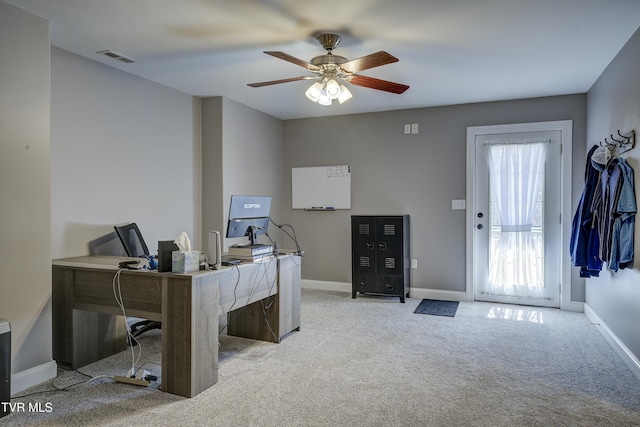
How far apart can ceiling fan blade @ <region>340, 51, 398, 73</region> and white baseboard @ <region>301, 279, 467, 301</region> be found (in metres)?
3.17

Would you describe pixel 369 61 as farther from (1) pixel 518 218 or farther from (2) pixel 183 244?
(1) pixel 518 218

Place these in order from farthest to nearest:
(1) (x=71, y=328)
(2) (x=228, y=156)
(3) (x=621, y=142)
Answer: (2) (x=228, y=156) → (3) (x=621, y=142) → (1) (x=71, y=328)

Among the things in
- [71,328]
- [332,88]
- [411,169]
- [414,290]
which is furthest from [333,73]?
[414,290]

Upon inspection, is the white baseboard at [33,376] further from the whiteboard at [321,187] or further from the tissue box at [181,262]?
the whiteboard at [321,187]

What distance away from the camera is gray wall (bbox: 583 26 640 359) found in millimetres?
2840

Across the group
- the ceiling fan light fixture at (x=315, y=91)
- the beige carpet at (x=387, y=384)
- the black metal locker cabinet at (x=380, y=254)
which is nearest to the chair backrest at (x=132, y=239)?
the beige carpet at (x=387, y=384)

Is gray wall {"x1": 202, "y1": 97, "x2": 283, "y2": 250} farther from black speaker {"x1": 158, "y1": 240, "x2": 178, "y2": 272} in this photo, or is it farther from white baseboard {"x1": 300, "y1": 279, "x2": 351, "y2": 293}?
black speaker {"x1": 158, "y1": 240, "x2": 178, "y2": 272}

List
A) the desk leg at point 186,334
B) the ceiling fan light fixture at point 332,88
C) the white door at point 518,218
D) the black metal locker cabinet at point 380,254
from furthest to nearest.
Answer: the black metal locker cabinet at point 380,254, the white door at point 518,218, the ceiling fan light fixture at point 332,88, the desk leg at point 186,334

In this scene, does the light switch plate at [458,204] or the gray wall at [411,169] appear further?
the light switch plate at [458,204]

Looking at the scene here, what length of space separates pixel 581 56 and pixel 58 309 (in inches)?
178

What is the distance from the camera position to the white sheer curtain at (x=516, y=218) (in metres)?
4.62

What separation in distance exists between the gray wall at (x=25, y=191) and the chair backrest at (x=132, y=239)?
0.61 meters

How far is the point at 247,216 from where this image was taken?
303 cm

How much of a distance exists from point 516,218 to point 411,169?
136cm
